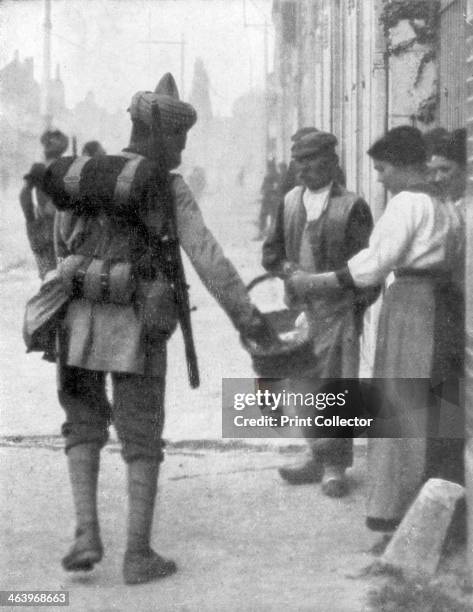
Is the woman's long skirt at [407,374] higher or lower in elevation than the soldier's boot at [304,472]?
higher

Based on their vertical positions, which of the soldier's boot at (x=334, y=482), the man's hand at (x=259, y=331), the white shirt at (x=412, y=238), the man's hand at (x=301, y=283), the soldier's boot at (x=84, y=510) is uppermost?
the white shirt at (x=412, y=238)

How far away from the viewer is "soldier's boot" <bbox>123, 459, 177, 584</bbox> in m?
4.06

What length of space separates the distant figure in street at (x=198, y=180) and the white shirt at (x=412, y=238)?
26845mm

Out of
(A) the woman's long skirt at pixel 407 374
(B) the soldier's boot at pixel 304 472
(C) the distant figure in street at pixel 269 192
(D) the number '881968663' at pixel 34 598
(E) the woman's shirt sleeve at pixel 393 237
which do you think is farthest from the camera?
(C) the distant figure in street at pixel 269 192

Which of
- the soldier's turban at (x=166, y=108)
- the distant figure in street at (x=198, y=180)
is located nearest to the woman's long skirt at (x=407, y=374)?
the soldier's turban at (x=166, y=108)

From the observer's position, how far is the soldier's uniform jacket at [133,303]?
402cm

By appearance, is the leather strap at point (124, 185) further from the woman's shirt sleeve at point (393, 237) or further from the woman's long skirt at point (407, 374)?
the woman's long skirt at point (407, 374)

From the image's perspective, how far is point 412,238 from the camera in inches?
167

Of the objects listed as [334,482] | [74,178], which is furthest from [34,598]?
[334,482]

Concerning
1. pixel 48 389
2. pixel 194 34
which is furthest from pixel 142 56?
pixel 48 389

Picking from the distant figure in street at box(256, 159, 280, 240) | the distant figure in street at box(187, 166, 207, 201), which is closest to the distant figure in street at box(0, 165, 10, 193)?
the distant figure in street at box(256, 159, 280, 240)

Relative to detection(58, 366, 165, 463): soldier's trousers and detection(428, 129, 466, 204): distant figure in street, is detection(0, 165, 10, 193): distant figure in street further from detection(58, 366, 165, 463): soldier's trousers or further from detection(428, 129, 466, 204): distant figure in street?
detection(428, 129, 466, 204): distant figure in street

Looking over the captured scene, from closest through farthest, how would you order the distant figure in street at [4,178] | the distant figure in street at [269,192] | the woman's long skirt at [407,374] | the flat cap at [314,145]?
the woman's long skirt at [407,374], the flat cap at [314,145], the distant figure in street at [4,178], the distant figure in street at [269,192]

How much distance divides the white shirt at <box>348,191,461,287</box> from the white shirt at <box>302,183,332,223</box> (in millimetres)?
1017
